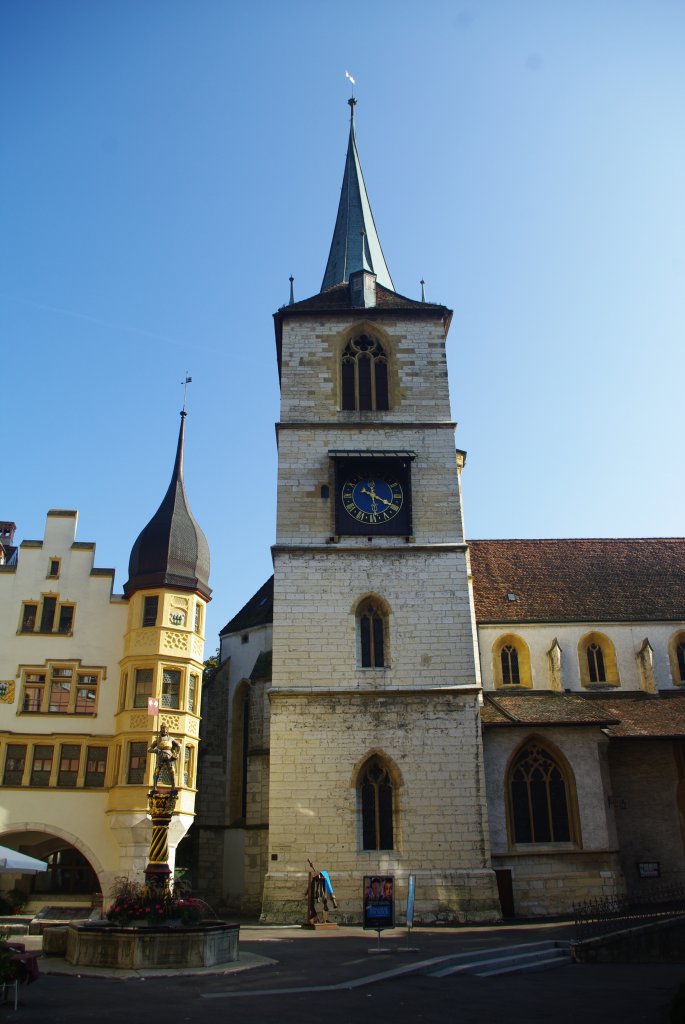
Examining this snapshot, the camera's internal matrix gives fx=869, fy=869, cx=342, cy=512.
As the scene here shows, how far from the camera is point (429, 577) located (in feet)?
84.3

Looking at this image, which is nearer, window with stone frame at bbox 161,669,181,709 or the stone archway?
the stone archway

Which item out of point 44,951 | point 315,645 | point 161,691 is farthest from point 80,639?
point 44,951

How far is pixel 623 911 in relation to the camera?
2188 centimetres

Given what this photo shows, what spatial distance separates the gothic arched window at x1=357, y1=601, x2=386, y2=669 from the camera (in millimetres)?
24984

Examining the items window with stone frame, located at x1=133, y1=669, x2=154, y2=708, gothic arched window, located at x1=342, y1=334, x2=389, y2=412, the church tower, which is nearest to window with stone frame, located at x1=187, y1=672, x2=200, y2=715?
window with stone frame, located at x1=133, y1=669, x2=154, y2=708

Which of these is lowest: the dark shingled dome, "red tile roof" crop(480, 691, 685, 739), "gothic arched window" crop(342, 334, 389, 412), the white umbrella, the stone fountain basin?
the stone fountain basin

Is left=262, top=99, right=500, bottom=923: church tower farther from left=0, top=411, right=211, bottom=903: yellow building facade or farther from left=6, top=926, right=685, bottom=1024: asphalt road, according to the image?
left=6, top=926, right=685, bottom=1024: asphalt road

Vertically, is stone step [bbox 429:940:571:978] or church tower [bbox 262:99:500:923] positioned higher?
church tower [bbox 262:99:500:923]

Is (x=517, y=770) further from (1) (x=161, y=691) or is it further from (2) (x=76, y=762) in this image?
(2) (x=76, y=762)

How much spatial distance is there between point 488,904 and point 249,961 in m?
9.91

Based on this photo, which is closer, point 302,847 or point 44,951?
point 44,951

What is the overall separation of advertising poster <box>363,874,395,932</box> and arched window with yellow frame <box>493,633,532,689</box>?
39.2ft

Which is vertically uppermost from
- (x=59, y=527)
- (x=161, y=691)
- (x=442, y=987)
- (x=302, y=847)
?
(x=59, y=527)

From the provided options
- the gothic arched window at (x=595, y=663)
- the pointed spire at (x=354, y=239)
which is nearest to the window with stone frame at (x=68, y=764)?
the gothic arched window at (x=595, y=663)
